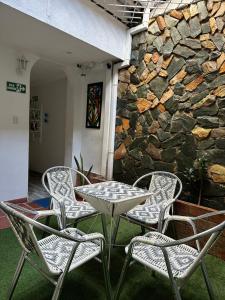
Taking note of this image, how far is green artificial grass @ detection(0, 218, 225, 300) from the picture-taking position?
5.38 ft

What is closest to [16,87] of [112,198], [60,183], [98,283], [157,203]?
[60,183]

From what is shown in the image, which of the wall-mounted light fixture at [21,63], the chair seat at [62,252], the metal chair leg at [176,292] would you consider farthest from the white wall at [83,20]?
the metal chair leg at [176,292]

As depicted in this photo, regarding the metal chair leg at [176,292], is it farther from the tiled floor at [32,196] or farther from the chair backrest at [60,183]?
the tiled floor at [32,196]

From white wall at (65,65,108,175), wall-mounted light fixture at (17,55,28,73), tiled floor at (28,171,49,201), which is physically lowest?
tiled floor at (28,171,49,201)

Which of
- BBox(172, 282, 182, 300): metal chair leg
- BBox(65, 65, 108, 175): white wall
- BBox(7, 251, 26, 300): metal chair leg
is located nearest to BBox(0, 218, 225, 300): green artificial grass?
BBox(7, 251, 26, 300): metal chair leg

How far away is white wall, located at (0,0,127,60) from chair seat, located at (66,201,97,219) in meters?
1.93

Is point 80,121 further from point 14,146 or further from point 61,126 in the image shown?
point 14,146

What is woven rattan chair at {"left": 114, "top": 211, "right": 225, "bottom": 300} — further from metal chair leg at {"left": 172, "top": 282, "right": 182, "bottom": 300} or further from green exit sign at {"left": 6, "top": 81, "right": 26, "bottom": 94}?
green exit sign at {"left": 6, "top": 81, "right": 26, "bottom": 94}

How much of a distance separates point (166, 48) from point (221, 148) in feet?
4.86

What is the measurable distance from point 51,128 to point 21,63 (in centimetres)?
210

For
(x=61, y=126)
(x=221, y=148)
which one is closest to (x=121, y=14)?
(x=221, y=148)

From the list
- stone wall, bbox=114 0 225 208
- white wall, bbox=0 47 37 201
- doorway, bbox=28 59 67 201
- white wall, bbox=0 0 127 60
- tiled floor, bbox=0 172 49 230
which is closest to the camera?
white wall, bbox=0 0 127 60

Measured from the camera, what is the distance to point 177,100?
9.37 ft

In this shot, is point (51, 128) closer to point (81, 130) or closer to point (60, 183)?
point (81, 130)
